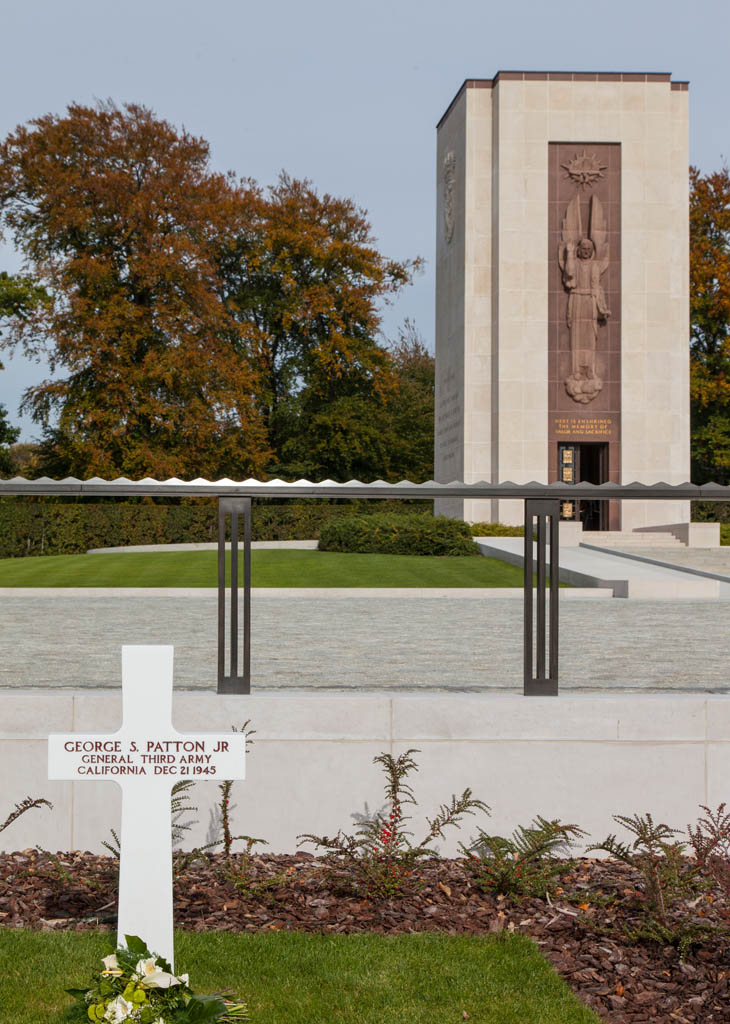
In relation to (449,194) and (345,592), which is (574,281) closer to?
(449,194)

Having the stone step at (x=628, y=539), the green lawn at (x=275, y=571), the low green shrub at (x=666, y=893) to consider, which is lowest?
the low green shrub at (x=666, y=893)

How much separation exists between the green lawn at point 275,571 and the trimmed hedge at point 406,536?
519 mm

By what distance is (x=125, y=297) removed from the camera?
115ft

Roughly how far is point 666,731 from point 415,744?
4.12 feet

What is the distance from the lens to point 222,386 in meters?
35.5

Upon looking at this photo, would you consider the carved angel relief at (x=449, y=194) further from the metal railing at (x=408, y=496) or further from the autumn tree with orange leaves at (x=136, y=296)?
the metal railing at (x=408, y=496)

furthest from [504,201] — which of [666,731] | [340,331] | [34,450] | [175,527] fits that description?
[666,731]

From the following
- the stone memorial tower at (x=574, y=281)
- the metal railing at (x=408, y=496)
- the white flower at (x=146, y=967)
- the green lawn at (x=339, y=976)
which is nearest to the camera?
the white flower at (x=146, y=967)

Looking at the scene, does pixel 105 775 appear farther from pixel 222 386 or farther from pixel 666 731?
pixel 222 386

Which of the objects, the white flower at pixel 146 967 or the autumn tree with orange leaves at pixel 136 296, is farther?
the autumn tree with orange leaves at pixel 136 296

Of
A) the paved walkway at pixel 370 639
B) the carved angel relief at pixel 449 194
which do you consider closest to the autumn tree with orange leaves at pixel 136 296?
the carved angel relief at pixel 449 194

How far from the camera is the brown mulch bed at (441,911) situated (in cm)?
360

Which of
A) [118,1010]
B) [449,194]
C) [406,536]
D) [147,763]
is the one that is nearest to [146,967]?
[118,1010]

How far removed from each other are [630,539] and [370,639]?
19.2 m
